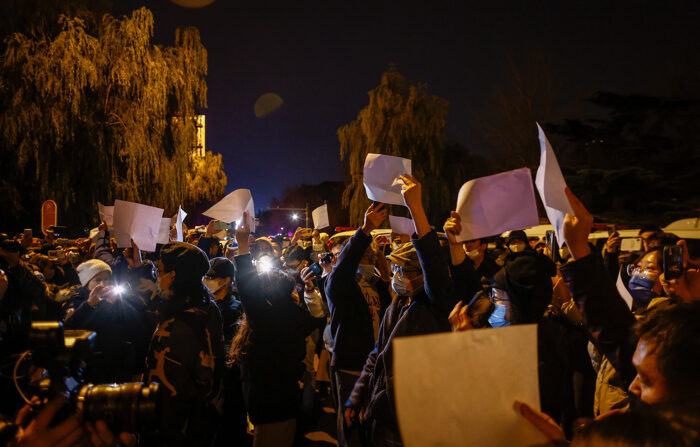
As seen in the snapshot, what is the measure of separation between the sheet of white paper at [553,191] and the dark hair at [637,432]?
0.95 meters

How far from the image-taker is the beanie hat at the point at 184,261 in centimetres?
284

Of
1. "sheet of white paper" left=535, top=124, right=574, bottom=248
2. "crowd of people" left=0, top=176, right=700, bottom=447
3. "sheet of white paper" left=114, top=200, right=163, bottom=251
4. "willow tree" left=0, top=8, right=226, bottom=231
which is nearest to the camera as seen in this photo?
"crowd of people" left=0, top=176, right=700, bottom=447

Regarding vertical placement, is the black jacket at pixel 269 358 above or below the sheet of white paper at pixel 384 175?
below

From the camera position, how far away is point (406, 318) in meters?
2.59

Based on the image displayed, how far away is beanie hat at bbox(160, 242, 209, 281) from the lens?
9.31 ft

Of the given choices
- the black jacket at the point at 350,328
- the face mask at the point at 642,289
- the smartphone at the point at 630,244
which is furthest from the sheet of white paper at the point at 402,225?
the smartphone at the point at 630,244

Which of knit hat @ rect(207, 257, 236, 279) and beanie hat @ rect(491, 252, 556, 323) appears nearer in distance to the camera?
beanie hat @ rect(491, 252, 556, 323)

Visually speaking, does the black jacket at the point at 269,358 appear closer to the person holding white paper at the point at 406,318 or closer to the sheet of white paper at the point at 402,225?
the person holding white paper at the point at 406,318

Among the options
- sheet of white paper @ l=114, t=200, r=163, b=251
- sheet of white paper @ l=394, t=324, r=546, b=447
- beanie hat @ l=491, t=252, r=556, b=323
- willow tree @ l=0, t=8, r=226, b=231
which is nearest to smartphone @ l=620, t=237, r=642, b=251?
beanie hat @ l=491, t=252, r=556, b=323

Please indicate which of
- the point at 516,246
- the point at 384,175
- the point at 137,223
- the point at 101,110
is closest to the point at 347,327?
the point at 384,175

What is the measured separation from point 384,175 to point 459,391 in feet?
7.99

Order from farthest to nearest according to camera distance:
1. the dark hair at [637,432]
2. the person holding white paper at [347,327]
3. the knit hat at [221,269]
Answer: the knit hat at [221,269]
the person holding white paper at [347,327]
the dark hair at [637,432]

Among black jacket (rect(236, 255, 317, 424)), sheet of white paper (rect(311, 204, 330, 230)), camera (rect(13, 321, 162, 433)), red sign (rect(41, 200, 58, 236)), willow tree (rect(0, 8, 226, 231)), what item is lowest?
black jacket (rect(236, 255, 317, 424))

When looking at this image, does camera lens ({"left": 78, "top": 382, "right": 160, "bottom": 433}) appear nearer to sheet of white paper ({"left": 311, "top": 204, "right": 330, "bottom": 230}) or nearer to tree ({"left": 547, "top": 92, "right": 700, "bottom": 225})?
sheet of white paper ({"left": 311, "top": 204, "right": 330, "bottom": 230})
